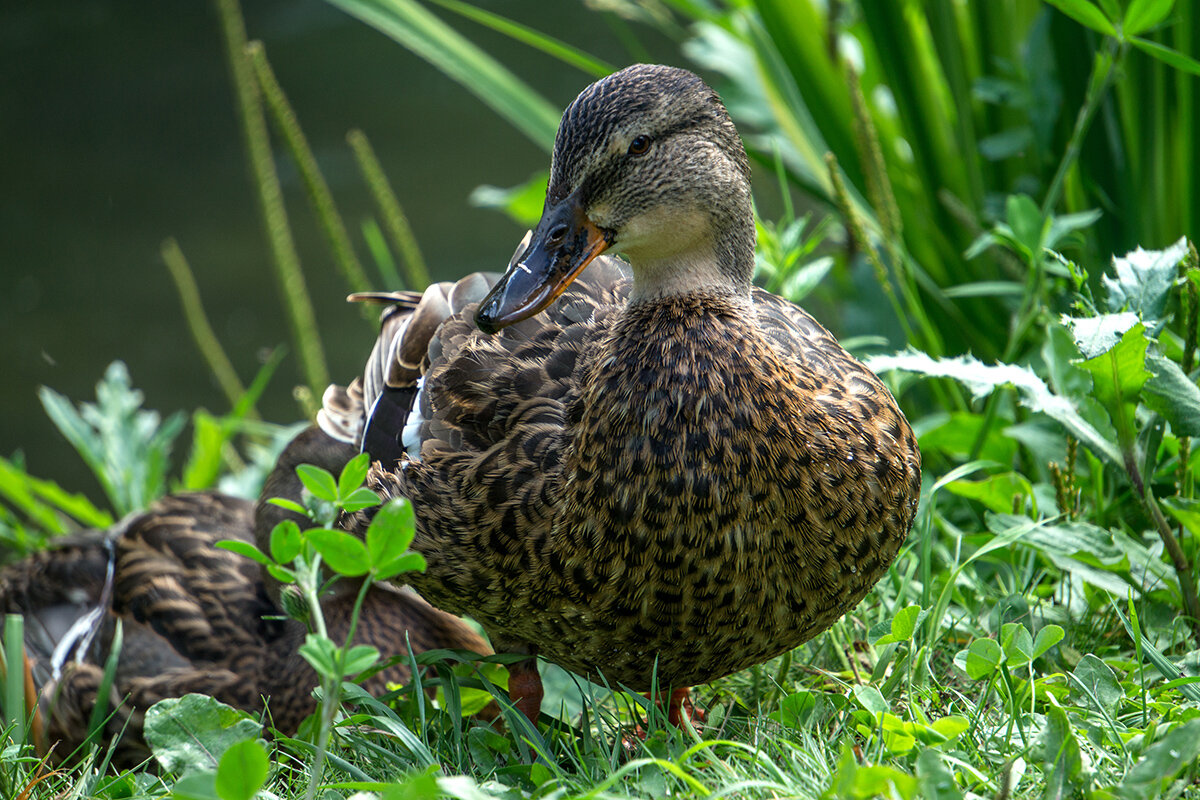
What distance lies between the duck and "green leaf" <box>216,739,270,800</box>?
123 cm

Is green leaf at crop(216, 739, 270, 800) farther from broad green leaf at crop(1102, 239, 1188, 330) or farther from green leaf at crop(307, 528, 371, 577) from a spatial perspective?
broad green leaf at crop(1102, 239, 1188, 330)

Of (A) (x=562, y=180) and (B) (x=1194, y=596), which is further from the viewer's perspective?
(B) (x=1194, y=596)

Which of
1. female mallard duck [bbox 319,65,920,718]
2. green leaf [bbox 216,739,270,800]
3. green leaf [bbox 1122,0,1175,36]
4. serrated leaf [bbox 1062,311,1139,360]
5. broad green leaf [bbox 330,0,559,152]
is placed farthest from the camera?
broad green leaf [bbox 330,0,559,152]

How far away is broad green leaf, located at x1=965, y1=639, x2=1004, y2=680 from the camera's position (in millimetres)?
1637

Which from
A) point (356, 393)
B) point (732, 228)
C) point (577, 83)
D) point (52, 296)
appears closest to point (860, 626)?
point (732, 228)

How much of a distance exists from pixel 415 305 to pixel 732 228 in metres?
0.86

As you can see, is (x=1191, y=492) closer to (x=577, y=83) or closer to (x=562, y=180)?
(x=562, y=180)

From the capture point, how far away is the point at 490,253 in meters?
5.81

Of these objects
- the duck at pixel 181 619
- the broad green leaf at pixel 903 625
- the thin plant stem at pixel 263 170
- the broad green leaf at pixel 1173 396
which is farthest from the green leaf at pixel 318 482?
the thin plant stem at pixel 263 170

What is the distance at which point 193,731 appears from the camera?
157cm

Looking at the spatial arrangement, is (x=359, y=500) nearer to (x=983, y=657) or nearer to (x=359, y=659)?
(x=359, y=659)

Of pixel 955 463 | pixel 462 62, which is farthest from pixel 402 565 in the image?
pixel 462 62

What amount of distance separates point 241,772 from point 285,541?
25cm

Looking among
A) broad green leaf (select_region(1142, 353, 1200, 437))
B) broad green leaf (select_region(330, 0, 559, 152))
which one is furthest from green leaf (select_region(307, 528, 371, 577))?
broad green leaf (select_region(330, 0, 559, 152))
